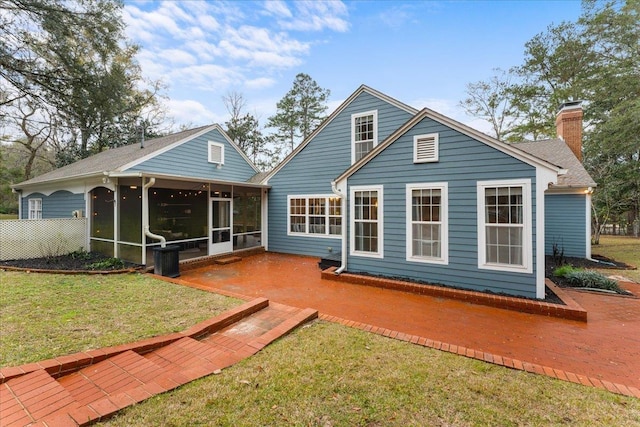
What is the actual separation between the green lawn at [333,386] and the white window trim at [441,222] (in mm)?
3120

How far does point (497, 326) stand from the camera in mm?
4488

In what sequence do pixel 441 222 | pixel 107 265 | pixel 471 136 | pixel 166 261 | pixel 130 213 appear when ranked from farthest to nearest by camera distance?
1. pixel 130 213
2. pixel 107 265
3. pixel 166 261
4. pixel 441 222
5. pixel 471 136

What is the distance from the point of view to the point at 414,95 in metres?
16.8

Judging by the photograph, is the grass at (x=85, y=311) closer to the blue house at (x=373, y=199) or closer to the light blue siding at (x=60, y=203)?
the blue house at (x=373, y=199)

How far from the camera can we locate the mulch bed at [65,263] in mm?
7766

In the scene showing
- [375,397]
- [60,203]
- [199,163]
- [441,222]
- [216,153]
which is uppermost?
[216,153]

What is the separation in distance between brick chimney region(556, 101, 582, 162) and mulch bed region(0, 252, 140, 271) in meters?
17.5

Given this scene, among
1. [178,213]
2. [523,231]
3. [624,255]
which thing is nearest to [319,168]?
[178,213]

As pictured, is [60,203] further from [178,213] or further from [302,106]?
[302,106]

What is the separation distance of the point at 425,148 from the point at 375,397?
5473 millimetres

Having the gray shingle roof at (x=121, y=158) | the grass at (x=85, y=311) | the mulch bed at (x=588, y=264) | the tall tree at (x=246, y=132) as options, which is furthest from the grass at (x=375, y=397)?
the tall tree at (x=246, y=132)

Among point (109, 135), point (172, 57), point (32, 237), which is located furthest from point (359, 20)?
point (109, 135)

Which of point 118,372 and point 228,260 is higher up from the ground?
point 228,260

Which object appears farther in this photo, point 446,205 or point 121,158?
point 121,158
